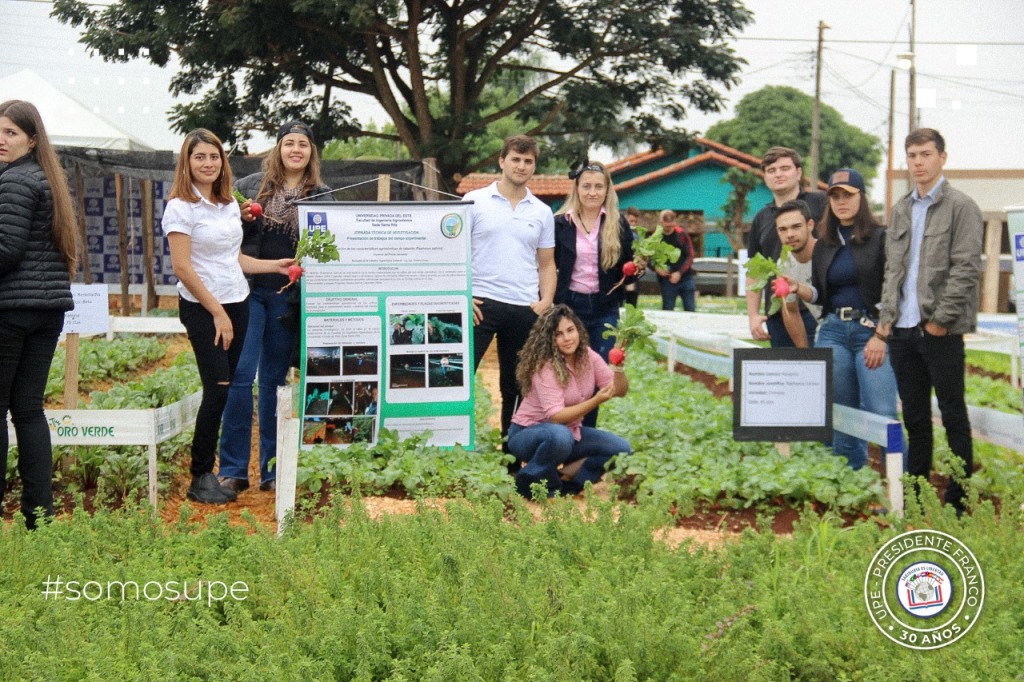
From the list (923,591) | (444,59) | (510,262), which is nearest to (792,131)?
(444,59)

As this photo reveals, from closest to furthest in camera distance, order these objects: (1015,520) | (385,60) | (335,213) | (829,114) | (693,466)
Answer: (1015,520)
(693,466)
(335,213)
(385,60)
(829,114)

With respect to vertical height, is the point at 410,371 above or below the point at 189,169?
below

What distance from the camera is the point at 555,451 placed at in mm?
6180

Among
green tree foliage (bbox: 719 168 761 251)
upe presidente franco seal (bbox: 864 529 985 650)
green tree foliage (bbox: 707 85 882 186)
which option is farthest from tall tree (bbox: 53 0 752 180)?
green tree foliage (bbox: 707 85 882 186)

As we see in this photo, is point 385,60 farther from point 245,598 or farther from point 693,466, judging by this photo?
point 245,598

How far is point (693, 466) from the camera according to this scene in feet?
21.5

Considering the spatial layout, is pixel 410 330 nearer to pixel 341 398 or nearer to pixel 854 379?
pixel 341 398

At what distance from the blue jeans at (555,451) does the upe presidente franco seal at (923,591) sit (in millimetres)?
2667

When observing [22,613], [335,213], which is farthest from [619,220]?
[22,613]

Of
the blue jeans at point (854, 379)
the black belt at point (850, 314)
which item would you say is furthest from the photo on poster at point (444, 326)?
the black belt at point (850, 314)

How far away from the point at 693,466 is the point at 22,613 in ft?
12.7

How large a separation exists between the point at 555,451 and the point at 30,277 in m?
2.81

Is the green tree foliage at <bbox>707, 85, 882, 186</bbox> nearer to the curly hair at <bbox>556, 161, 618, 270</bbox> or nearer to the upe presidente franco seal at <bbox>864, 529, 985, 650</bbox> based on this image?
the curly hair at <bbox>556, 161, 618, 270</bbox>

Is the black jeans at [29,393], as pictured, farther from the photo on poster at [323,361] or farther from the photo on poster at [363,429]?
the photo on poster at [363,429]
